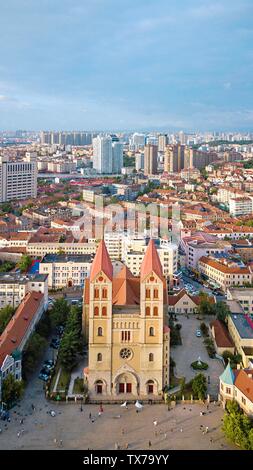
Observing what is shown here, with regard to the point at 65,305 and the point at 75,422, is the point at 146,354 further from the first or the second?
the point at 65,305

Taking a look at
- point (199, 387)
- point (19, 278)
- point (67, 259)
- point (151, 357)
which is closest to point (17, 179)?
point (67, 259)

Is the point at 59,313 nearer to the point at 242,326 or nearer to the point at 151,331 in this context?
the point at 151,331

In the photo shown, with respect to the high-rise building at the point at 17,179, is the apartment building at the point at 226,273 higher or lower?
lower

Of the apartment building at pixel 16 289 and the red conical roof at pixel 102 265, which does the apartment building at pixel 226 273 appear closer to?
the apartment building at pixel 16 289

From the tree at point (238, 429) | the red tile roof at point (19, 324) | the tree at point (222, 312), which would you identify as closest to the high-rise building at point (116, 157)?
the red tile roof at point (19, 324)

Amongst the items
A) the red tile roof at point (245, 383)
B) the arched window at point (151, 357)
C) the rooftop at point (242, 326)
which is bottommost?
the red tile roof at point (245, 383)

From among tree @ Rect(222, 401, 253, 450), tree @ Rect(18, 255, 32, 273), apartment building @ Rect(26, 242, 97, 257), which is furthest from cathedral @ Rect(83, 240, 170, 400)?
apartment building @ Rect(26, 242, 97, 257)

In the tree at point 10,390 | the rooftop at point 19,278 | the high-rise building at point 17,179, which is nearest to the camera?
the tree at point 10,390
